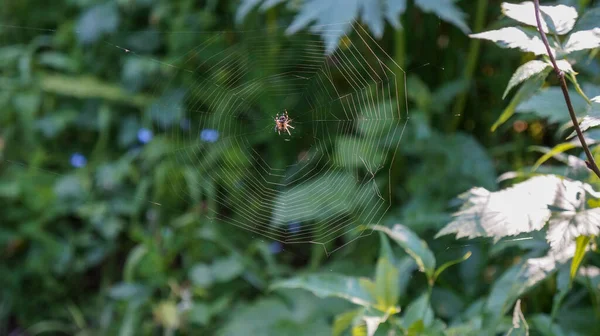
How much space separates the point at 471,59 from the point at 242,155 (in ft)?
3.15

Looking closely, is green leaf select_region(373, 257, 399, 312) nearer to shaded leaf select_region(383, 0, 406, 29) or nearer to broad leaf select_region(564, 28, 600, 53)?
broad leaf select_region(564, 28, 600, 53)

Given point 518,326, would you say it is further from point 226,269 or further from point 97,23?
point 97,23

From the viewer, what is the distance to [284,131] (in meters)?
2.44

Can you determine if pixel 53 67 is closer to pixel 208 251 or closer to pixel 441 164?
pixel 208 251

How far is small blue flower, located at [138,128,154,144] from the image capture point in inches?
99.7

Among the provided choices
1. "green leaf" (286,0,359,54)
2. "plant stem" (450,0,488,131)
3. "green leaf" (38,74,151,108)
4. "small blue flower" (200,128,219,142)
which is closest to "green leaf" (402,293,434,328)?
"green leaf" (286,0,359,54)

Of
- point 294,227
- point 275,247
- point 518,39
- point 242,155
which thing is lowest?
point 275,247

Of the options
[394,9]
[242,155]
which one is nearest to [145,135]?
[242,155]

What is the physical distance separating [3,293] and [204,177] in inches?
39.6

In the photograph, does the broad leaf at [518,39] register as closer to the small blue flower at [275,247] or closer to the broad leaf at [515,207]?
the broad leaf at [515,207]

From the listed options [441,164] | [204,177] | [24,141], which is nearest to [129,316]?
[204,177]

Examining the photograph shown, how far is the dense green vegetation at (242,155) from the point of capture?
6.54 feet

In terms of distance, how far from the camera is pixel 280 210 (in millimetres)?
2205

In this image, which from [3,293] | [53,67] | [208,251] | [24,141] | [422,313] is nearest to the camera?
[422,313]
